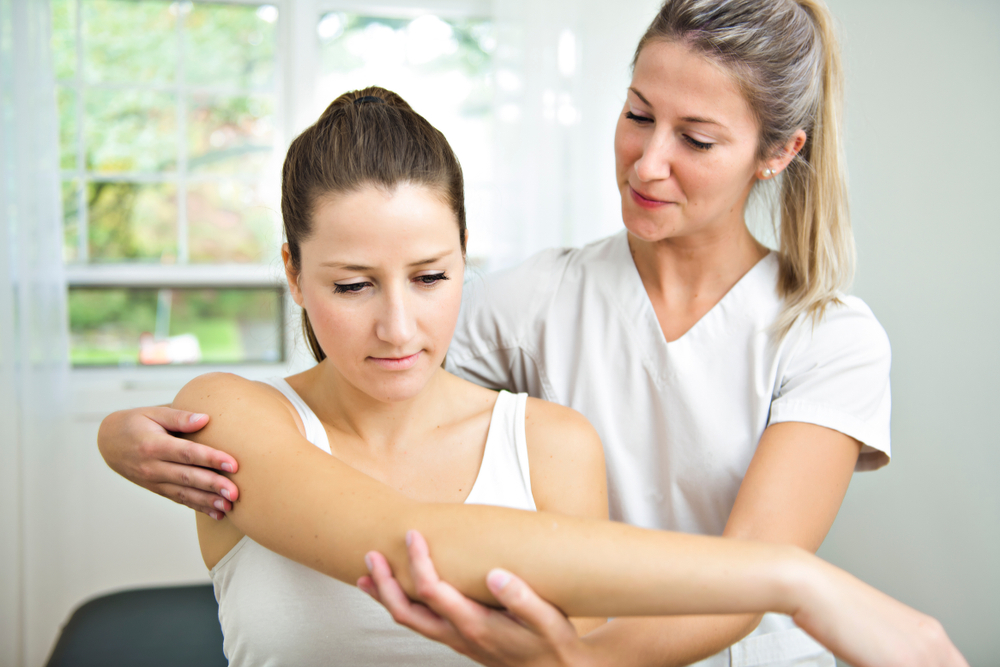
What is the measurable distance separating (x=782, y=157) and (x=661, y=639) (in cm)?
86

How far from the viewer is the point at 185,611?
2.17 metres

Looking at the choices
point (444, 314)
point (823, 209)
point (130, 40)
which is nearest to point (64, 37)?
point (130, 40)

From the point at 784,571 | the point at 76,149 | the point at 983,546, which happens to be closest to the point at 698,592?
the point at 784,571

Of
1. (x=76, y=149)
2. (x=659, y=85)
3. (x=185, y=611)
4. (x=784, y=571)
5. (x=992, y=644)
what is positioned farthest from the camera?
(x=76, y=149)

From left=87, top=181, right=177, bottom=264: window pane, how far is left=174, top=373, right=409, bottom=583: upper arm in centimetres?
220

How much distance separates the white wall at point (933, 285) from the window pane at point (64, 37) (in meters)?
2.75

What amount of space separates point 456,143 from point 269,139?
777 mm

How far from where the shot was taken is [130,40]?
2885mm

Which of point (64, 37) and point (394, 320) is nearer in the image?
point (394, 320)

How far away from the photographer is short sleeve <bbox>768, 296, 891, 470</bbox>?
1229 millimetres

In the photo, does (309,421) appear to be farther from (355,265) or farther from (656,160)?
(656,160)

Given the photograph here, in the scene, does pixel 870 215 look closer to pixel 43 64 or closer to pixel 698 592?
pixel 698 592

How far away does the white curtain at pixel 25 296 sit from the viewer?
2.45m

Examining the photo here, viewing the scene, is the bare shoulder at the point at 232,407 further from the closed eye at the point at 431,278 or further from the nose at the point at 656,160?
the nose at the point at 656,160
